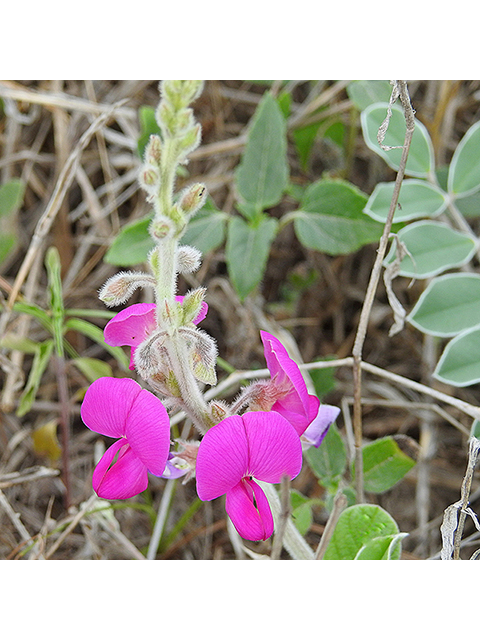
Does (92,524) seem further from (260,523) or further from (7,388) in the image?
(260,523)

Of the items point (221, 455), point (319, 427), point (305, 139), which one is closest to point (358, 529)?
point (319, 427)

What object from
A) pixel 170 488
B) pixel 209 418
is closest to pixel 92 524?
pixel 170 488

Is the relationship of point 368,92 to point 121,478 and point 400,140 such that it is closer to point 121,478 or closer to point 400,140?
point 400,140

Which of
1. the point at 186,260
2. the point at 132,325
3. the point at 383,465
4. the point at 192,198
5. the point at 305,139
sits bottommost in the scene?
the point at 383,465

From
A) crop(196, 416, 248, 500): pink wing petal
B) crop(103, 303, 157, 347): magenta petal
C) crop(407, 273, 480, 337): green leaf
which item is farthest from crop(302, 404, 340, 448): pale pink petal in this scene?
crop(407, 273, 480, 337): green leaf

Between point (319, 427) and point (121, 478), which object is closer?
point (121, 478)

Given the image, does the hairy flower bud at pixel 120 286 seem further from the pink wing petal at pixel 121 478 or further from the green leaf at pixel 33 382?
the green leaf at pixel 33 382

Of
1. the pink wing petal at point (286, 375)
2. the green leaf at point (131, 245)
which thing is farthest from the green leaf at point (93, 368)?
the pink wing petal at point (286, 375)
